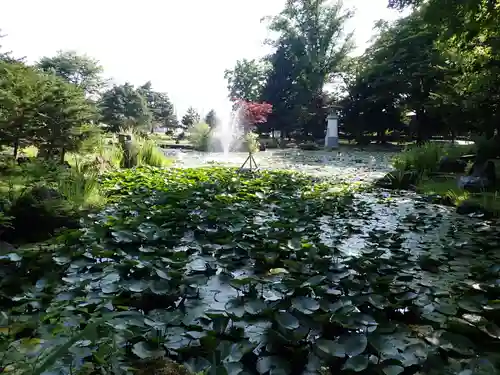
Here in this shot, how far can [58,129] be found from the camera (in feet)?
17.4

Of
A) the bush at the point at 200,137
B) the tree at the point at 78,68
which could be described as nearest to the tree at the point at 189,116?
the tree at the point at 78,68

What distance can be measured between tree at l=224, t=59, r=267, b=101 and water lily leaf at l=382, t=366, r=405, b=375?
27436mm

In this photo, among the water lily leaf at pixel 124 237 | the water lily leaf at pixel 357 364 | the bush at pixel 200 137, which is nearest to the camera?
the water lily leaf at pixel 357 364

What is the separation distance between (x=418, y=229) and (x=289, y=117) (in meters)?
21.3

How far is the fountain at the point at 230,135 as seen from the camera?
15.8 m

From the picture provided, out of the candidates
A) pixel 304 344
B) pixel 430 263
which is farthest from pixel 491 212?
pixel 304 344

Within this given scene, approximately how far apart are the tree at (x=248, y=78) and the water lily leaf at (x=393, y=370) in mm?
27436

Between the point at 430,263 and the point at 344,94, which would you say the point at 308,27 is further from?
the point at 430,263

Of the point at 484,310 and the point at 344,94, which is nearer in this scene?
the point at 484,310

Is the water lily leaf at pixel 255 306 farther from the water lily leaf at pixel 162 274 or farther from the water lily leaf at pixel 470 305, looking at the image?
the water lily leaf at pixel 470 305

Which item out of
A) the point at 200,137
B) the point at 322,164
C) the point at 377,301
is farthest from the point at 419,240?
the point at 200,137

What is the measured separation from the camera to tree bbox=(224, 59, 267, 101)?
28188 millimetres

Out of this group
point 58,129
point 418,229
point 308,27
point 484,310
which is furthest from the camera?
point 308,27

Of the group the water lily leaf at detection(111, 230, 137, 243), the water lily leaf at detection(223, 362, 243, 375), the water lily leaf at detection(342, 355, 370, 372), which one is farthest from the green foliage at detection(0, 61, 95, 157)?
the water lily leaf at detection(342, 355, 370, 372)
